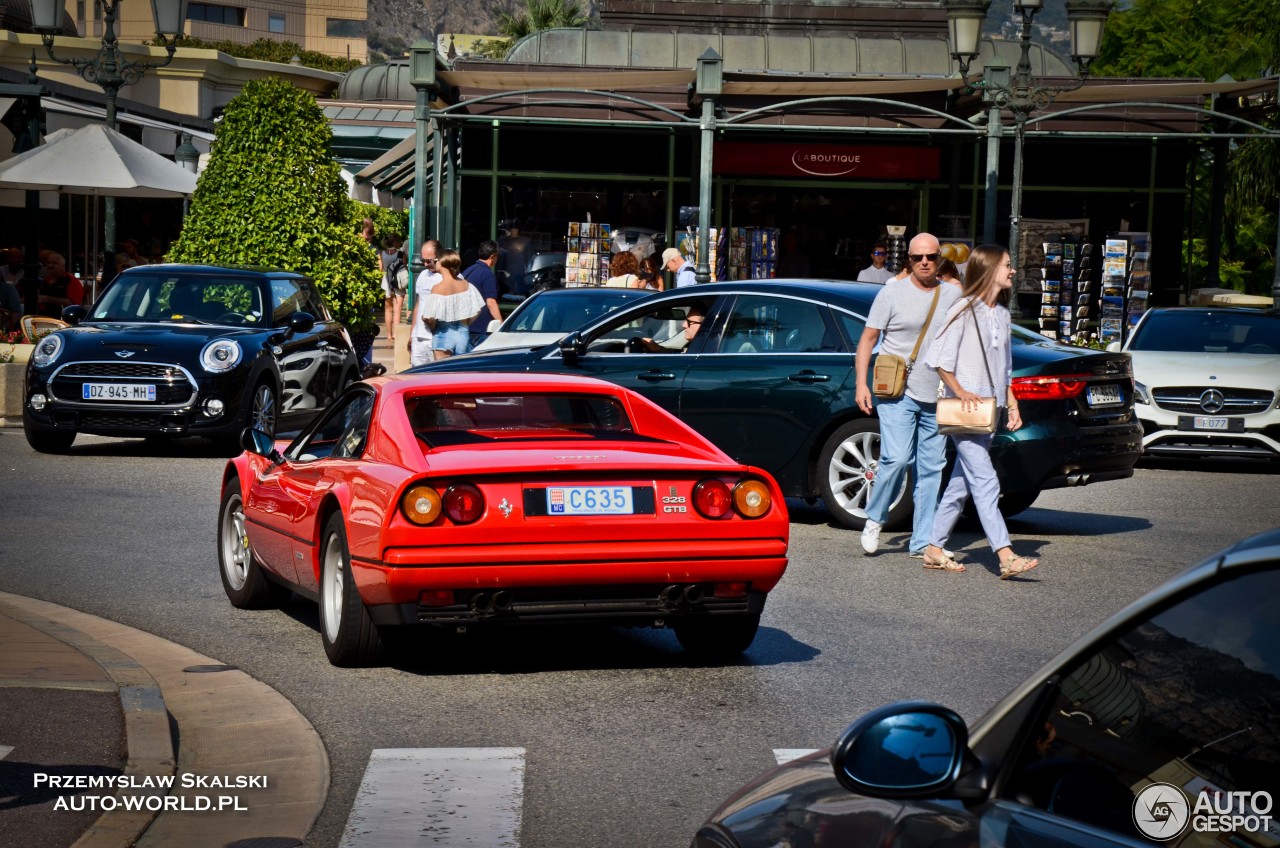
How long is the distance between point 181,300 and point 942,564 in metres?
9.09

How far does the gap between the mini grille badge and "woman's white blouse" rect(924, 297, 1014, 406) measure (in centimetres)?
730

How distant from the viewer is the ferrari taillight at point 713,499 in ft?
24.2

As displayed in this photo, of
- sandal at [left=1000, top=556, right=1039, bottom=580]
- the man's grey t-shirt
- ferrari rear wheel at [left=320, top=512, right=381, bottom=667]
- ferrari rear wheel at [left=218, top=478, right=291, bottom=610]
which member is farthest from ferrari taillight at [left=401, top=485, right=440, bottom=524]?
the man's grey t-shirt

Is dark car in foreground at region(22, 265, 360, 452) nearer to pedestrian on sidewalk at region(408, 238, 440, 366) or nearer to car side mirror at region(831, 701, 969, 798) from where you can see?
pedestrian on sidewalk at region(408, 238, 440, 366)

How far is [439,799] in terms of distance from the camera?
18.4 ft

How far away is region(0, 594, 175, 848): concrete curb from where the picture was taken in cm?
511

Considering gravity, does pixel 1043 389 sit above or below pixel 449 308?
below

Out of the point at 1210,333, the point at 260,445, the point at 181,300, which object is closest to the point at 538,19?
the point at 1210,333

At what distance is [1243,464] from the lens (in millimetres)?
18203

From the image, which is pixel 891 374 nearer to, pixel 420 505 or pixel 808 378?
pixel 808 378

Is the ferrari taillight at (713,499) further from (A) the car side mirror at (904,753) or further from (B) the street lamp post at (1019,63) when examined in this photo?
(B) the street lamp post at (1019,63)

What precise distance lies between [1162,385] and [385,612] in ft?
38.3

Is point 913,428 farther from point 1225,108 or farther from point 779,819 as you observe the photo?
point 1225,108

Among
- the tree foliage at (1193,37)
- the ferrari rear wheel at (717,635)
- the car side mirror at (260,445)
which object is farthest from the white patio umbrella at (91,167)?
the tree foliage at (1193,37)
